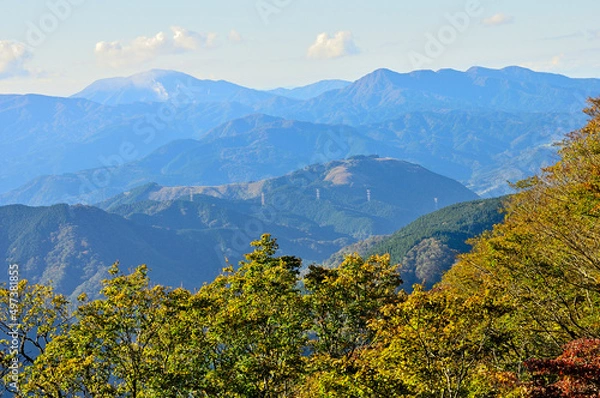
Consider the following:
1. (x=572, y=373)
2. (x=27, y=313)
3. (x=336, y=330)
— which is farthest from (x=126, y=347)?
(x=572, y=373)

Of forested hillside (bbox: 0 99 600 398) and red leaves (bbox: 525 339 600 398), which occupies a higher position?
forested hillside (bbox: 0 99 600 398)

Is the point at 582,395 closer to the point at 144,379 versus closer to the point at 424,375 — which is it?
the point at 424,375

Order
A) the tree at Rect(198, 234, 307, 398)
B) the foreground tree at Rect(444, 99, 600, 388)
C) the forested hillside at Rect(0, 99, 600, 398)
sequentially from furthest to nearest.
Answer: the foreground tree at Rect(444, 99, 600, 388) < the tree at Rect(198, 234, 307, 398) < the forested hillside at Rect(0, 99, 600, 398)

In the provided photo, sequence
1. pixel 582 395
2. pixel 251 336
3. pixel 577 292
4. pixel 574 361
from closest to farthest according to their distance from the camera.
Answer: pixel 582 395 → pixel 574 361 → pixel 251 336 → pixel 577 292

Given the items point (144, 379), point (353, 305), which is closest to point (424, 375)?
point (353, 305)

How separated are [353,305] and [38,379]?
18187mm

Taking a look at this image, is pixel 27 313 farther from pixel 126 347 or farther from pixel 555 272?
pixel 555 272

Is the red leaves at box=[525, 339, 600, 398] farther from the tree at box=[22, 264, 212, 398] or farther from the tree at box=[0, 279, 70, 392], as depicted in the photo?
the tree at box=[0, 279, 70, 392]

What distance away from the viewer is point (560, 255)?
119 ft
